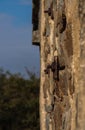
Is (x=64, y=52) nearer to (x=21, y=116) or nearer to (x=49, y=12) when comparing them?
(x=49, y=12)

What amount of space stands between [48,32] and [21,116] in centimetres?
3032

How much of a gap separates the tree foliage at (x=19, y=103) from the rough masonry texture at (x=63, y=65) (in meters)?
28.2

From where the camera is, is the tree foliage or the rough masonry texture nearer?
the rough masonry texture

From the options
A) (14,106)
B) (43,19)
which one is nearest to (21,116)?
(14,106)

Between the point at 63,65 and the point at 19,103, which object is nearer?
the point at 63,65

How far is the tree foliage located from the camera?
1352 inches

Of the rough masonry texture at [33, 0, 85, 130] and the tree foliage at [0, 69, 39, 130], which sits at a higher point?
the rough masonry texture at [33, 0, 85, 130]

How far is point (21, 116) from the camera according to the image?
35.1m

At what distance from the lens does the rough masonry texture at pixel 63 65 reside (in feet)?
10.8

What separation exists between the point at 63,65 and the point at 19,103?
31303 millimetres

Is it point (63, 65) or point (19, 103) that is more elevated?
point (63, 65)

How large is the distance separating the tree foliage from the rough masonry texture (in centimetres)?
2822

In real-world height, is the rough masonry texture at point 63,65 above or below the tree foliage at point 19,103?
above

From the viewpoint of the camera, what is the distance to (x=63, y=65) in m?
4.06
